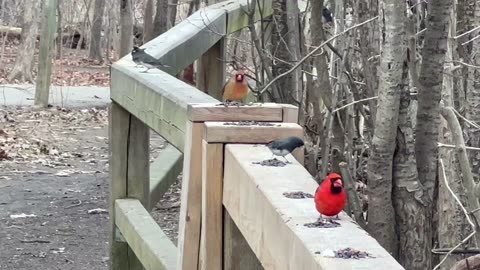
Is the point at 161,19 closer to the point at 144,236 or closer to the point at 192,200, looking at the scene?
the point at 144,236

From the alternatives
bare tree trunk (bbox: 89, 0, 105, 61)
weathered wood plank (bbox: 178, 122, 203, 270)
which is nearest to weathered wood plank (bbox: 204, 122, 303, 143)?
weathered wood plank (bbox: 178, 122, 203, 270)

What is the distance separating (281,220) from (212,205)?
677mm

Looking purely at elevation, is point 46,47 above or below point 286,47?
below

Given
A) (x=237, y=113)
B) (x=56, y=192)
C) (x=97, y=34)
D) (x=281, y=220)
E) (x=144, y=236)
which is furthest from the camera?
(x=97, y=34)

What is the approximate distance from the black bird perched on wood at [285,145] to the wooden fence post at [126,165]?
5.15 ft

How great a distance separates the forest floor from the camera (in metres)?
5.53

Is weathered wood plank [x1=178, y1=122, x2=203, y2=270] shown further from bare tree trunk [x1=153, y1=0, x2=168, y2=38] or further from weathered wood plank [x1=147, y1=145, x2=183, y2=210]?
bare tree trunk [x1=153, y1=0, x2=168, y2=38]

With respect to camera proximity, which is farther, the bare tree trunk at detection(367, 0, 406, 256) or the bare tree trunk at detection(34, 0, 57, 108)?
the bare tree trunk at detection(34, 0, 57, 108)

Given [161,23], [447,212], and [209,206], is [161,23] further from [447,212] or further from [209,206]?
[209,206]

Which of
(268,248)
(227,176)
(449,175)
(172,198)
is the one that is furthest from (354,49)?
(268,248)

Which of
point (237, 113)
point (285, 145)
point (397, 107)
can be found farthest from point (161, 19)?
point (285, 145)

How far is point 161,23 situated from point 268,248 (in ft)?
38.8

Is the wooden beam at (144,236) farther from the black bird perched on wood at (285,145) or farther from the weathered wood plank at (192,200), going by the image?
the black bird perched on wood at (285,145)

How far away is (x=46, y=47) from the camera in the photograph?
12.5 meters
